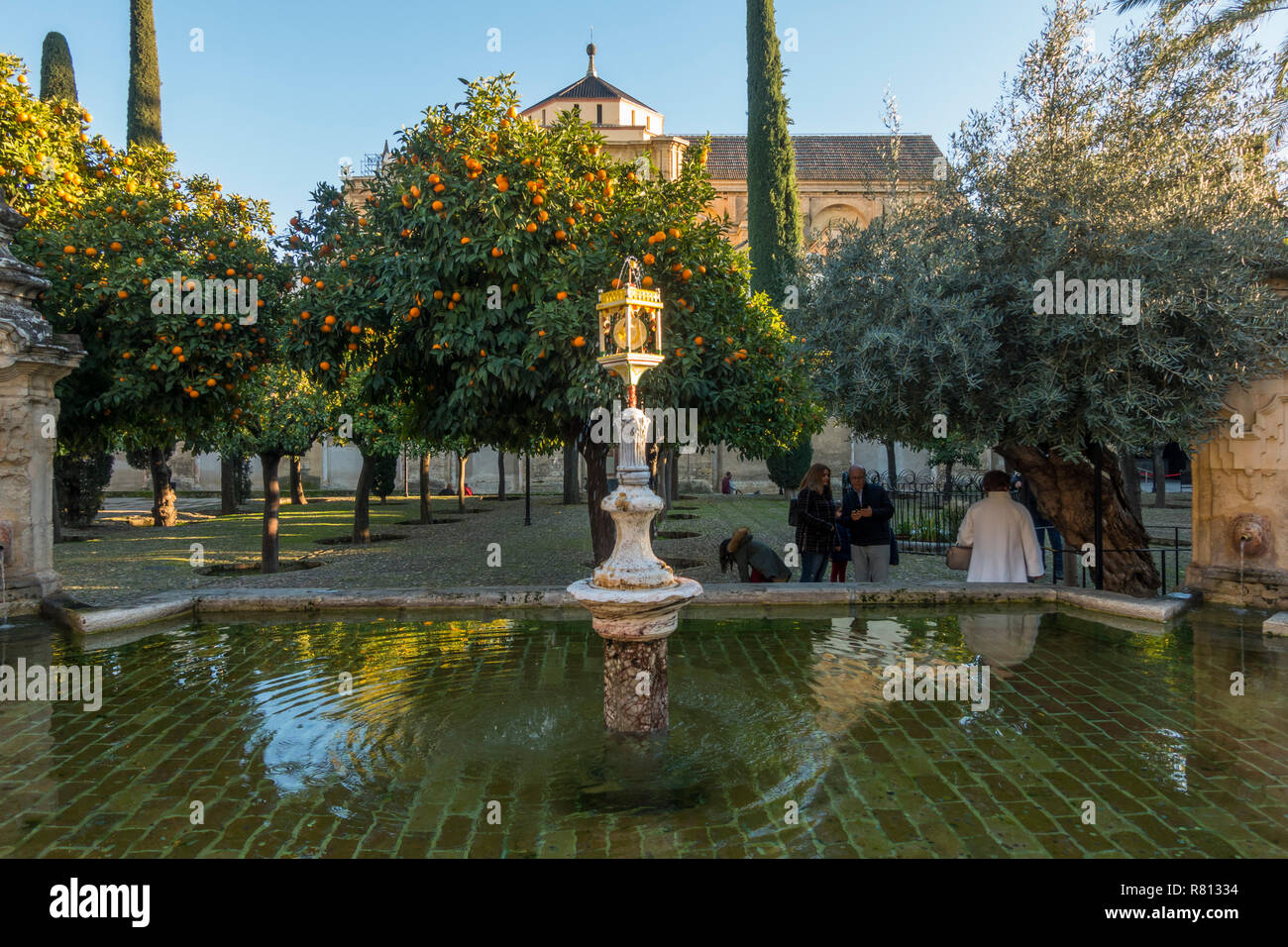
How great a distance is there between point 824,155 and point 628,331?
1343 inches

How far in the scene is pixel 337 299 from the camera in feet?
26.7

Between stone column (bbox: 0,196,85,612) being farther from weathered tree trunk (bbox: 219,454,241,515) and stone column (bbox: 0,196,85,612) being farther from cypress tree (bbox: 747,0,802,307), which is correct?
cypress tree (bbox: 747,0,802,307)

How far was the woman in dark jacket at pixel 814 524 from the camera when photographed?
8.91 metres

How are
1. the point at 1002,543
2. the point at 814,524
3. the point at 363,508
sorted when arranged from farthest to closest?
the point at 363,508, the point at 814,524, the point at 1002,543

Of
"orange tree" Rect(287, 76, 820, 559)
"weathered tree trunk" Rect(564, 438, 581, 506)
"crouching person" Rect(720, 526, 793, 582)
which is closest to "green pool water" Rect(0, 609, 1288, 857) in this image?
"crouching person" Rect(720, 526, 793, 582)

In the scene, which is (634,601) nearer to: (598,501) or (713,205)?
(598,501)

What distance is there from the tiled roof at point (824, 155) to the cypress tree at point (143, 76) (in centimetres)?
1903

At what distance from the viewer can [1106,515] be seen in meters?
8.16

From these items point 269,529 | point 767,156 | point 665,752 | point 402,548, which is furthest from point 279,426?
point 767,156
